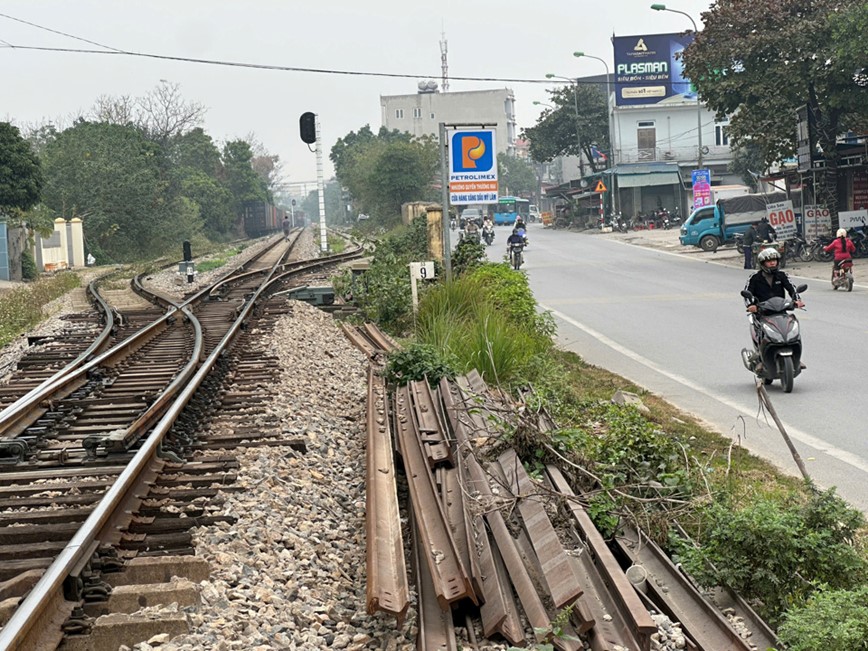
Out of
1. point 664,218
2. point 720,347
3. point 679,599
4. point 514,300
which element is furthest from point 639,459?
point 664,218

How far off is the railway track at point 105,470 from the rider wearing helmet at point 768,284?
5463mm

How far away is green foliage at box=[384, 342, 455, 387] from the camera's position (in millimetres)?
11008

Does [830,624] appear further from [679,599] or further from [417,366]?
[417,366]

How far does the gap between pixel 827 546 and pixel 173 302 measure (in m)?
17.2

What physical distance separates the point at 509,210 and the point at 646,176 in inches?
998

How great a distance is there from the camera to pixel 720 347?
16.2 meters

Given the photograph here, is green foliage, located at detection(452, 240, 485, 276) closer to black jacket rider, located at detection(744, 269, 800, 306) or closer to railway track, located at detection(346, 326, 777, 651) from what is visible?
Result: black jacket rider, located at detection(744, 269, 800, 306)

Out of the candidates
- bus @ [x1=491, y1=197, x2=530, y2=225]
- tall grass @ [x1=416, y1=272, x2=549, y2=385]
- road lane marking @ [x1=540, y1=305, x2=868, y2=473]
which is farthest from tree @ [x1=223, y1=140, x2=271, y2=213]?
tall grass @ [x1=416, y1=272, x2=549, y2=385]

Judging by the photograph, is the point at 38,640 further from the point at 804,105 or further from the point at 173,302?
the point at 804,105

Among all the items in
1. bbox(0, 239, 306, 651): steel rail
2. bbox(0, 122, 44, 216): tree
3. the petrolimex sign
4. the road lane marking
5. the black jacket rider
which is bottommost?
the road lane marking

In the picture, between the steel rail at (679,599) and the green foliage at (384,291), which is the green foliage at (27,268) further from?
the steel rail at (679,599)

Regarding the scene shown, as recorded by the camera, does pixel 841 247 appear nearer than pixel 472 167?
No

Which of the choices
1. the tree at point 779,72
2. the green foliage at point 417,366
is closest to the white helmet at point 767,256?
the green foliage at point 417,366

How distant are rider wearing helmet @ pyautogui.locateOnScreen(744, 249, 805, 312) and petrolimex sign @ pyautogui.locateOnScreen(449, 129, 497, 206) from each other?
532cm
